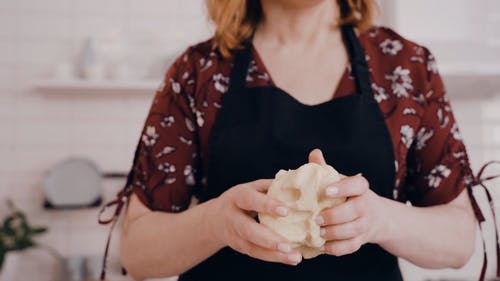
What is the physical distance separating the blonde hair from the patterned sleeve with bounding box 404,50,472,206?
18cm

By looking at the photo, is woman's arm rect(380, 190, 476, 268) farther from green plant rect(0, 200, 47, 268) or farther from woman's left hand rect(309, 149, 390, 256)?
green plant rect(0, 200, 47, 268)

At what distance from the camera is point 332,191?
61 cm

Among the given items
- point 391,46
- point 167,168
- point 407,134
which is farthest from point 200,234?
point 391,46

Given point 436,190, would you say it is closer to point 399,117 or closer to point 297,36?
point 399,117

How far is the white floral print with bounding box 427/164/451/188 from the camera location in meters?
0.92

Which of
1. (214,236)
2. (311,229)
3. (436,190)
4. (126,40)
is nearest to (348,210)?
(311,229)

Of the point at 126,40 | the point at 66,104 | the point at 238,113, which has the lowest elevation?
the point at 66,104

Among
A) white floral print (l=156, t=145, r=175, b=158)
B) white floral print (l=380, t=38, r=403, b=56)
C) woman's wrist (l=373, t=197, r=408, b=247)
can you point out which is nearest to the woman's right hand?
woman's wrist (l=373, t=197, r=408, b=247)

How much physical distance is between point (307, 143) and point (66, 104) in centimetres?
178

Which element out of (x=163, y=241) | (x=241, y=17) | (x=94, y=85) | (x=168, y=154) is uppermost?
(x=241, y=17)

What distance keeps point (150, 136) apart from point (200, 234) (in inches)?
9.3

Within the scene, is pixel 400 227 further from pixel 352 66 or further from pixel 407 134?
pixel 352 66

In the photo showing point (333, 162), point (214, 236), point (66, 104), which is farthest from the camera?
point (66, 104)

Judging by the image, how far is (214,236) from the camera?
750mm
